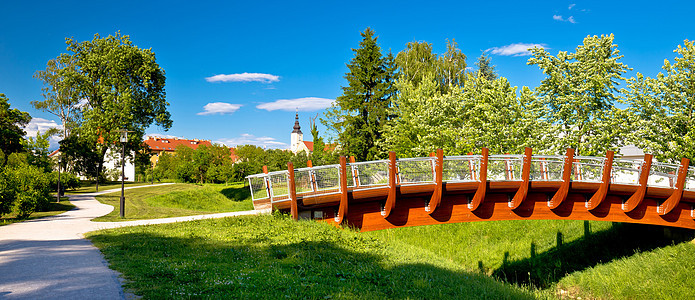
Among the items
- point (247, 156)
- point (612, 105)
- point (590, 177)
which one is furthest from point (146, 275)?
point (247, 156)

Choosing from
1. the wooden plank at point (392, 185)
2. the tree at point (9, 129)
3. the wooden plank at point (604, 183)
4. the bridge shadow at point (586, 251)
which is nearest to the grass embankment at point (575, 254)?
the bridge shadow at point (586, 251)

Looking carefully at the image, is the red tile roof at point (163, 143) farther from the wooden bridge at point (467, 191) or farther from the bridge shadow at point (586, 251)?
the wooden bridge at point (467, 191)

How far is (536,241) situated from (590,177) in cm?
810

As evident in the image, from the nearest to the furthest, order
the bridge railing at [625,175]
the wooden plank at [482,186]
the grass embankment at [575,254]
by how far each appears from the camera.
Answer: the wooden plank at [482,186] → the bridge railing at [625,175] → the grass embankment at [575,254]

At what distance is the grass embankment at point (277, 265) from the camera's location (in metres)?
6.94

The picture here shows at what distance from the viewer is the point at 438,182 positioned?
13016 millimetres

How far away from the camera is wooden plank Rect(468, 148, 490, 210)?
1317cm

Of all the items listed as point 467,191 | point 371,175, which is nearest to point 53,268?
point 371,175

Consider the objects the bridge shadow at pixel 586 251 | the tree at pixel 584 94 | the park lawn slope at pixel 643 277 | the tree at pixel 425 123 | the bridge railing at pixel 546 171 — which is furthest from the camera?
the tree at pixel 425 123

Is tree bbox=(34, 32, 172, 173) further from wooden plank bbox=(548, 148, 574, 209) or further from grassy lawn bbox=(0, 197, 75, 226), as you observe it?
wooden plank bbox=(548, 148, 574, 209)

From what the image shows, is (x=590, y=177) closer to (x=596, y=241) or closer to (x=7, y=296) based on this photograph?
(x=596, y=241)

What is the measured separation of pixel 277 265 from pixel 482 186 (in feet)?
25.6

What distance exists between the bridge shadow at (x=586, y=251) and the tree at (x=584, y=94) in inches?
181

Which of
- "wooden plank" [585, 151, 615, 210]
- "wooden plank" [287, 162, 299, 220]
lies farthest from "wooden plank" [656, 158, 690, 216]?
"wooden plank" [287, 162, 299, 220]
